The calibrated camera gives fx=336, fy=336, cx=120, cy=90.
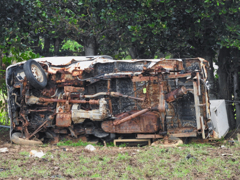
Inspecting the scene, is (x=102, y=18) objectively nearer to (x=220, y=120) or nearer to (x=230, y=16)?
(x=230, y=16)

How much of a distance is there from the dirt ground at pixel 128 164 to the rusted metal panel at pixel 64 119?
1.26m

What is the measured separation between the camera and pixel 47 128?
9.30m

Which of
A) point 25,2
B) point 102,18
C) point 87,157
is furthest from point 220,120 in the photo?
point 25,2

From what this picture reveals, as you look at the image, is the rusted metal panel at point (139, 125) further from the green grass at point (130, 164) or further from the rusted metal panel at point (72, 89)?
the rusted metal panel at point (72, 89)

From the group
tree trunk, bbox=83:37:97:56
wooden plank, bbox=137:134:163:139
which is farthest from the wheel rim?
tree trunk, bbox=83:37:97:56

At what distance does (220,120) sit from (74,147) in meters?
4.12

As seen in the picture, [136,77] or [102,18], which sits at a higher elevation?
[102,18]

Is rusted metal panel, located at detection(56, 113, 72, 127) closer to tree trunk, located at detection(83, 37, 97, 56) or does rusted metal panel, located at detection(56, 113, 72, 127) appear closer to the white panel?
the white panel

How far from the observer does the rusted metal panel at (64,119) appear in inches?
348

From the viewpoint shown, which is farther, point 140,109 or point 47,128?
point 47,128

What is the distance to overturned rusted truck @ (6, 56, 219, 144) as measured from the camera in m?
8.30

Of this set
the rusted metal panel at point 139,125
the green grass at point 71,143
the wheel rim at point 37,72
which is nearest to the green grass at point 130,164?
the rusted metal panel at point 139,125

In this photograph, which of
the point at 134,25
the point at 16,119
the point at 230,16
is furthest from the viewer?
the point at 134,25

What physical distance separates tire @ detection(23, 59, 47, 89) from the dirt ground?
1816 millimetres
